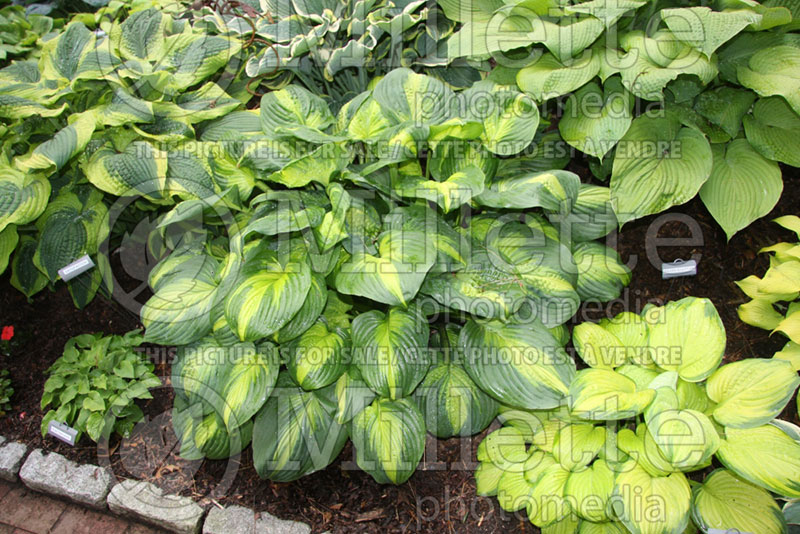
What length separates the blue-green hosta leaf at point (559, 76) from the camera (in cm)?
172

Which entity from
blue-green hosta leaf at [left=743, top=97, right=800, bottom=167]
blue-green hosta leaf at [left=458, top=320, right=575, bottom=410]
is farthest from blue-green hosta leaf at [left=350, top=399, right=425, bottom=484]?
blue-green hosta leaf at [left=743, top=97, right=800, bottom=167]

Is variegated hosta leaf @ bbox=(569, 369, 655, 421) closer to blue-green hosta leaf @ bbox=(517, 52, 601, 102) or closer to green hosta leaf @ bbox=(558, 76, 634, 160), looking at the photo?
green hosta leaf @ bbox=(558, 76, 634, 160)

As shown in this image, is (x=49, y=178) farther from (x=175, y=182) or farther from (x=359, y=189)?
(x=359, y=189)

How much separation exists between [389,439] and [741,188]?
4.57 feet

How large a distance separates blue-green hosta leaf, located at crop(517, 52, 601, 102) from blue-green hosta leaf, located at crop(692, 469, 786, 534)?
3.96 ft

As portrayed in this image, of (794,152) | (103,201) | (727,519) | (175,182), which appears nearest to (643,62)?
(794,152)

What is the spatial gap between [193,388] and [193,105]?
1163 millimetres

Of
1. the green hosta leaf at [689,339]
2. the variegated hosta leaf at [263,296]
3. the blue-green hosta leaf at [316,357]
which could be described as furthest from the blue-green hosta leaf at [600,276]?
the variegated hosta leaf at [263,296]

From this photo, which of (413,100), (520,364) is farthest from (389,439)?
(413,100)

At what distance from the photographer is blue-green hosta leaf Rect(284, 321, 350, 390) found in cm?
157

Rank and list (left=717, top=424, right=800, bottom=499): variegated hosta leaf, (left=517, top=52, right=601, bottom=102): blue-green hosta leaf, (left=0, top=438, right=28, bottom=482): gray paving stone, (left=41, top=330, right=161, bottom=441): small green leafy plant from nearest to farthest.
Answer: (left=717, top=424, right=800, bottom=499): variegated hosta leaf
(left=517, top=52, right=601, bottom=102): blue-green hosta leaf
(left=41, top=330, right=161, bottom=441): small green leafy plant
(left=0, top=438, right=28, bottom=482): gray paving stone

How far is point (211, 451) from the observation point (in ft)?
5.60

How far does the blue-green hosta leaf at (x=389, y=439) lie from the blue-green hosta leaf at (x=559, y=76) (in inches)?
42.8

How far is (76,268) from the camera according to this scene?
6.31 feet
